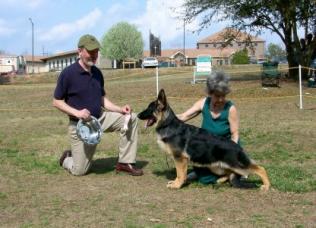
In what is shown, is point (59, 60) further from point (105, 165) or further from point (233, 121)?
point (233, 121)

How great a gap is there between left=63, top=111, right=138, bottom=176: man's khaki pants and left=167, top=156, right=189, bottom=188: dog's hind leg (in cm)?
97

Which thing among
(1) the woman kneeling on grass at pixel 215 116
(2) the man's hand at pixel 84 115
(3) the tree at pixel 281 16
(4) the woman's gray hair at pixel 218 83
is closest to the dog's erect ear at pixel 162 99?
(1) the woman kneeling on grass at pixel 215 116

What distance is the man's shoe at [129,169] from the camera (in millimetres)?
6973

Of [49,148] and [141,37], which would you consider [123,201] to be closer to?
[49,148]

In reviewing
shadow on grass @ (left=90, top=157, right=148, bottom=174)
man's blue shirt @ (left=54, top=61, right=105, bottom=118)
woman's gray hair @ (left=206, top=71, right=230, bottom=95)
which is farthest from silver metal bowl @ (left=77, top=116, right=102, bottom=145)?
woman's gray hair @ (left=206, top=71, right=230, bottom=95)

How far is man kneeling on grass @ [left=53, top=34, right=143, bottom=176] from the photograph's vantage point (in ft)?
22.5

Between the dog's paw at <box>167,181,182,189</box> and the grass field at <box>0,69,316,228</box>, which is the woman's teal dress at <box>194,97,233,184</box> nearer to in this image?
the grass field at <box>0,69,316,228</box>

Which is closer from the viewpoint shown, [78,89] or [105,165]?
[78,89]

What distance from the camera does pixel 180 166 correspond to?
246 inches

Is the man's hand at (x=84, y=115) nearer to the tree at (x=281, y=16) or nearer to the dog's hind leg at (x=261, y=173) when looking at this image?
the dog's hind leg at (x=261, y=173)

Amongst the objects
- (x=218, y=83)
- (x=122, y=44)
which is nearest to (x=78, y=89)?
(x=218, y=83)

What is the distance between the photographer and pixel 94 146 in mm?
7008

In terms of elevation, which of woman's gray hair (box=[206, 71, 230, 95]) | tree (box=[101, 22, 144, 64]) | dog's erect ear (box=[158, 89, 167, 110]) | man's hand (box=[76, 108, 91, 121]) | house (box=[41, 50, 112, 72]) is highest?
tree (box=[101, 22, 144, 64])

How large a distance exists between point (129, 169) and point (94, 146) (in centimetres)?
54
